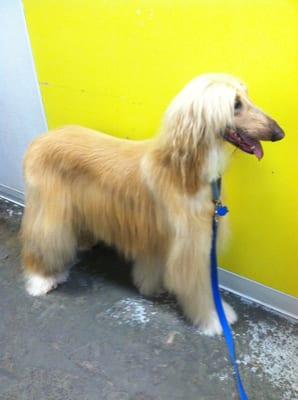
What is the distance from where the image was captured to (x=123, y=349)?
1.62 metres

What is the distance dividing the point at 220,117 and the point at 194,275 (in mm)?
598

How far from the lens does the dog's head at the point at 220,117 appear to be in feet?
3.93

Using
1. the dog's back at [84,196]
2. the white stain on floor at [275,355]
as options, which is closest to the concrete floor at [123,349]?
the white stain on floor at [275,355]

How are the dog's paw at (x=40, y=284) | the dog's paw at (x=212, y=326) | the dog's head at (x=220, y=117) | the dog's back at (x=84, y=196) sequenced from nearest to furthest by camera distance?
the dog's head at (x=220, y=117), the dog's back at (x=84, y=196), the dog's paw at (x=212, y=326), the dog's paw at (x=40, y=284)

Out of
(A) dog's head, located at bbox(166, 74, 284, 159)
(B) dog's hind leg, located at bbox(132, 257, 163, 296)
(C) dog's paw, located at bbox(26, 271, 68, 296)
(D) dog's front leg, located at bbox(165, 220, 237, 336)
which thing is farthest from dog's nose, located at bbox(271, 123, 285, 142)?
(C) dog's paw, located at bbox(26, 271, 68, 296)

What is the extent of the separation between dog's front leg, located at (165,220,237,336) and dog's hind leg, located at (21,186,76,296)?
475mm

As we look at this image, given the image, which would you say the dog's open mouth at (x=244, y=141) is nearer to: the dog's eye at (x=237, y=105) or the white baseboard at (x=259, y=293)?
the dog's eye at (x=237, y=105)

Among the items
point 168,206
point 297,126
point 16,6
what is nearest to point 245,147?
point 297,126

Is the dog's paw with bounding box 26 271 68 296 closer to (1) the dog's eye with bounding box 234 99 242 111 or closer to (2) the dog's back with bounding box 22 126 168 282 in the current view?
(2) the dog's back with bounding box 22 126 168 282

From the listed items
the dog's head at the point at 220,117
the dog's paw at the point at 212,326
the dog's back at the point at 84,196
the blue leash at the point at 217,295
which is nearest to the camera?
the dog's head at the point at 220,117

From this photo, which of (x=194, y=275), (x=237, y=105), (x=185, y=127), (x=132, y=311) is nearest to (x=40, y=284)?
(x=132, y=311)

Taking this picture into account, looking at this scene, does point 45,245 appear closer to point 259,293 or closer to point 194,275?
point 194,275

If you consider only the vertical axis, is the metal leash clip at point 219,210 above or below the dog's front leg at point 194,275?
above

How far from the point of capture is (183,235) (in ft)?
4.74
